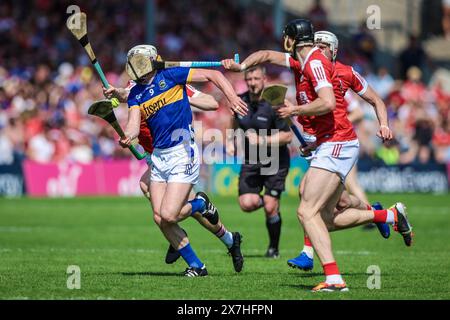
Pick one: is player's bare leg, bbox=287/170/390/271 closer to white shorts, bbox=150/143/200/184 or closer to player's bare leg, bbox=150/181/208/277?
player's bare leg, bbox=150/181/208/277

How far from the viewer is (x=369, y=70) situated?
3325 cm

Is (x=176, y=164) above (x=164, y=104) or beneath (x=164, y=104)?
beneath

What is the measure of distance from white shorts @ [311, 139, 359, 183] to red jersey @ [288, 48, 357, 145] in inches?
3.4

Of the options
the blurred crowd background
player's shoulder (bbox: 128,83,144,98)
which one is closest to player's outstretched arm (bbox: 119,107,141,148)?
player's shoulder (bbox: 128,83,144,98)

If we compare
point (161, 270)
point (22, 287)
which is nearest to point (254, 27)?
point (161, 270)

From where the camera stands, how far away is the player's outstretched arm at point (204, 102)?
1191 centimetres

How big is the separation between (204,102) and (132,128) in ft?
3.72

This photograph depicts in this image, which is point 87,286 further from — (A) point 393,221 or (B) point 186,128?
(A) point 393,221

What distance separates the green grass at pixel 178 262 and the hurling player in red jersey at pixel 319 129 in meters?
0.64

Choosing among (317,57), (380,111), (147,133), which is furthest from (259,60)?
(147,133)

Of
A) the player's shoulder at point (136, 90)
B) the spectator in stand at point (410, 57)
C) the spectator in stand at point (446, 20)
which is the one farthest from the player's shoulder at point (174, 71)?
the spectator in stand at point (446, 20)

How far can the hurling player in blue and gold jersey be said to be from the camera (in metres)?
11.4

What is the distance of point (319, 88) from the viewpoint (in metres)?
10.1

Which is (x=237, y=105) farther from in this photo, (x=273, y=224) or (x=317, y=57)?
(x=273, y=224)
